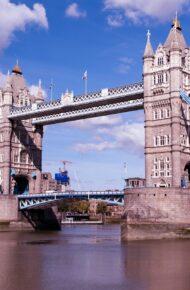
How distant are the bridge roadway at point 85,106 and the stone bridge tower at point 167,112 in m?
3.75

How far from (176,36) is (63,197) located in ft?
106

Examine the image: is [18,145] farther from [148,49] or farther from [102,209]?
[102,209]

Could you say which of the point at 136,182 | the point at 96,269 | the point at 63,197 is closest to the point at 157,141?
the point at 63,197

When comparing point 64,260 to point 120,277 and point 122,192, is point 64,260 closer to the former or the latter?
point 120,277

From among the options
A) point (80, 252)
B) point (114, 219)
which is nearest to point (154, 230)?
point (80, 252)

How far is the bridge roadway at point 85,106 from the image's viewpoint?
78.1 m

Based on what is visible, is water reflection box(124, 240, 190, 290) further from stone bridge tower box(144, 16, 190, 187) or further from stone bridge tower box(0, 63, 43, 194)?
stone bridge tower box(0, 63, 43, 194)

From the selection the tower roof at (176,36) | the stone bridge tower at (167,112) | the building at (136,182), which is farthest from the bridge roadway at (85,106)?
the building at (136,182)

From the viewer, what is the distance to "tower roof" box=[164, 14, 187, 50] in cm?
7381

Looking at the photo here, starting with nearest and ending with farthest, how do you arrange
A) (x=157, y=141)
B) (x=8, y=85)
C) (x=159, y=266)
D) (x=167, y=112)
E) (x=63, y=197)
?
(x=159, y=266) → (x=167, y=112) → (x=157, y=141) → (x=63, y=197) → (x=8, y=85)

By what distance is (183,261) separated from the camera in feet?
127

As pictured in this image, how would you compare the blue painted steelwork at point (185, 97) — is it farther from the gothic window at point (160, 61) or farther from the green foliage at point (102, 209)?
the green foliage at point (102, 209)

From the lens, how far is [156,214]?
6425cm

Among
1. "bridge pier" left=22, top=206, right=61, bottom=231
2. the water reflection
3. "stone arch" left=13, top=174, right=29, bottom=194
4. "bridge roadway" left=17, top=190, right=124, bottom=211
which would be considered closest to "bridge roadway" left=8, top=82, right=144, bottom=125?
"stone arch" left=13, top=174, right=29, bottom=194
